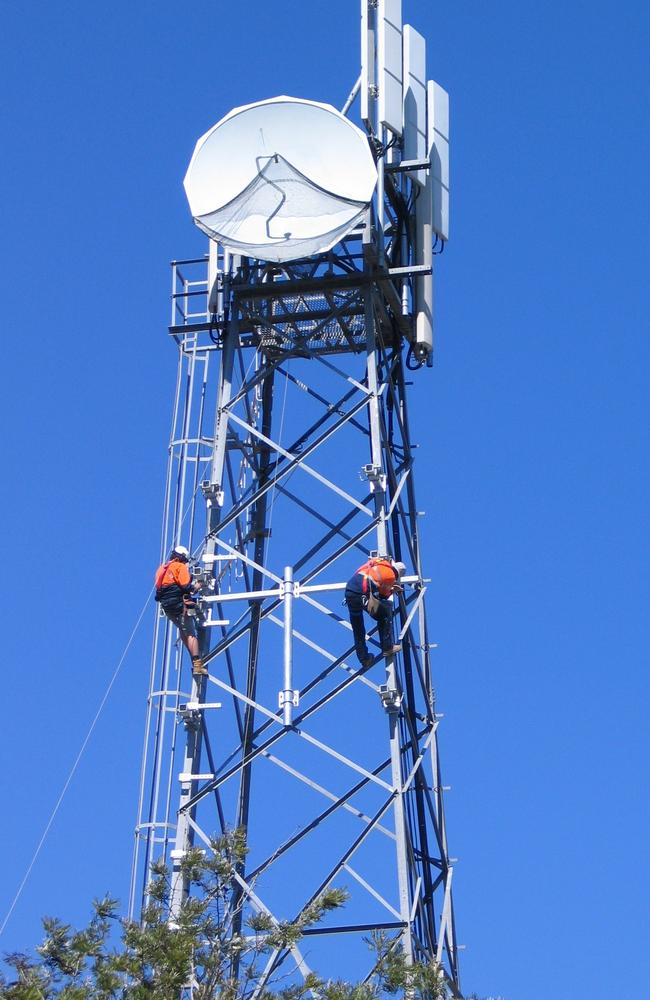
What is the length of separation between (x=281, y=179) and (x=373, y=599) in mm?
6375

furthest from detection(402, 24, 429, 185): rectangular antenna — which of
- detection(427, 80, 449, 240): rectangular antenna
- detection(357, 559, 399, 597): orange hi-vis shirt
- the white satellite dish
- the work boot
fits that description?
the work boot

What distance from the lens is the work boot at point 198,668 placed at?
23.5m

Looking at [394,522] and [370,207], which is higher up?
[370,207]

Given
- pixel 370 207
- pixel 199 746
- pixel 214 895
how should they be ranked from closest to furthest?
Answer: pixel 214 895
pixel 199 746
pixel 370 207

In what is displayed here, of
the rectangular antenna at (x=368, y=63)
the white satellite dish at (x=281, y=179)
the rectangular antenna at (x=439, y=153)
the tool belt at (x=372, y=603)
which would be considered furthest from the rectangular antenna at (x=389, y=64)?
the tool belt at (x=372, y=603)

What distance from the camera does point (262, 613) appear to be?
25.0 meters

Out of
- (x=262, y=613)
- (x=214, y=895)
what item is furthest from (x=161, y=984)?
(x=262, y=613)

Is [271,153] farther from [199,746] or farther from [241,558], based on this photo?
[199,746]

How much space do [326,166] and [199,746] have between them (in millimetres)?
8353

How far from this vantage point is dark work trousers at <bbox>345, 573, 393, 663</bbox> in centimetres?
2256

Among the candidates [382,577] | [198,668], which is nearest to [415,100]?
[382,577]

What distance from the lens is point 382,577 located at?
2244 cm

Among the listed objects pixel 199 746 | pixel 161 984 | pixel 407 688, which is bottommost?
pixel 161 984

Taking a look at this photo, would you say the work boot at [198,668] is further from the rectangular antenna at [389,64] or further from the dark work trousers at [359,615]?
the rectangular antenna at [389,64]
